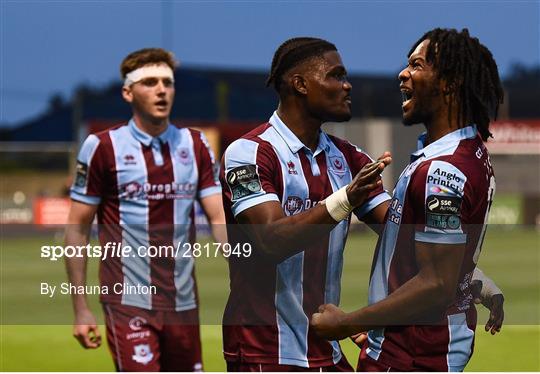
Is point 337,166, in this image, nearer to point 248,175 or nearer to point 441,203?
point 248,175

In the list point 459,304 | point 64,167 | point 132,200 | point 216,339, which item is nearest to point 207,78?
point 64,167

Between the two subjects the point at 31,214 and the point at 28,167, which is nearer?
the point at 31,214

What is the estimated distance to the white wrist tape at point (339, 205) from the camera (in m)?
4.73

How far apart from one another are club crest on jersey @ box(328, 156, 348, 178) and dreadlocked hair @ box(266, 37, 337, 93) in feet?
Answer: 1.40

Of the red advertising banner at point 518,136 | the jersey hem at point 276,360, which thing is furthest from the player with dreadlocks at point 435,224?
the red advertising banner at point 518,136

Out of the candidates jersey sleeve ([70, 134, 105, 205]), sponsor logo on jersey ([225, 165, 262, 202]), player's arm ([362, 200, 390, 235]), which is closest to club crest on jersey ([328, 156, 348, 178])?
player's arm ([362, 200, 390, 235])

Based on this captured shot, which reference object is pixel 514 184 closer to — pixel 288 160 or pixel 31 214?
pixel 31 214

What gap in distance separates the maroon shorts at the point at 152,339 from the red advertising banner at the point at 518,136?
31.7 meters

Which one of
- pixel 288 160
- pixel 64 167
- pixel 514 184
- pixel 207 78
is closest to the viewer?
pixel 288 160

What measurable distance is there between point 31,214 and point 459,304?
2939cm

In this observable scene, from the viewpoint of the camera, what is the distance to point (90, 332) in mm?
7070

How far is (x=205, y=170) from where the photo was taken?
767 centimetres

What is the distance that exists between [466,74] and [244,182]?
1.09 metres

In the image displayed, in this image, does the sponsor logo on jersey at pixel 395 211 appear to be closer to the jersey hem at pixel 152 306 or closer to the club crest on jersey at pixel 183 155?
the jersey hem at pixel 152 306
